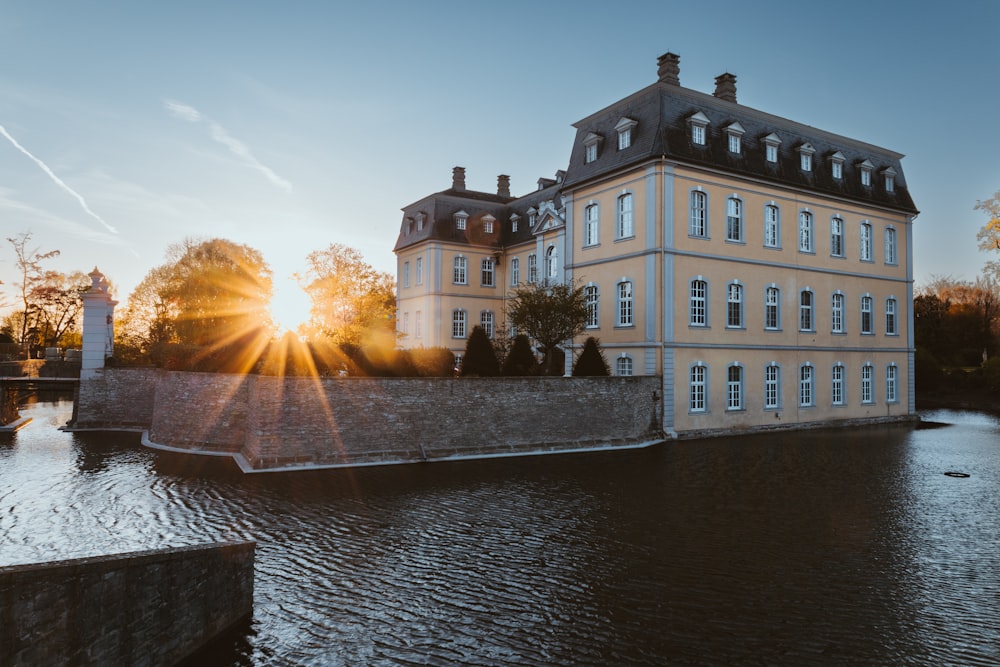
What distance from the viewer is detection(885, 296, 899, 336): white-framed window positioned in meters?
34.1

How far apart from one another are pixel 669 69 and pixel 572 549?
2401 cm

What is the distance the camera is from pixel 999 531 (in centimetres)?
1270

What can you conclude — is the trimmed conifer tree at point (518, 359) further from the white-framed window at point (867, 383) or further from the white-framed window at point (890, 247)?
the white-framed window at point (890, 247)

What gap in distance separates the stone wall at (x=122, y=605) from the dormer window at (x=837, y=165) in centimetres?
3241

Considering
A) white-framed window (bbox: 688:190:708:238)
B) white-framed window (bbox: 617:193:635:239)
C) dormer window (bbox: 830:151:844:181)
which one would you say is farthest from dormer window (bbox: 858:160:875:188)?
white-framed window (bbox: 617:193:635:239)

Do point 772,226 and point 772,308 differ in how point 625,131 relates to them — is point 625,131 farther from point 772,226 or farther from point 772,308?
point 772,308

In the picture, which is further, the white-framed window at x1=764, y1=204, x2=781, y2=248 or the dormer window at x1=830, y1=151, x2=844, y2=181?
the dormer window at x1=830, y1=151, x2=844, y2=181

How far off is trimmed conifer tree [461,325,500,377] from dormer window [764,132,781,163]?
1571 centimetres

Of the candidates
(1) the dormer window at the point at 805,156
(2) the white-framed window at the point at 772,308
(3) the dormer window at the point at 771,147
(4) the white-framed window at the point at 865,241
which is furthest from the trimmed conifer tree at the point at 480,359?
(4) the white-framed window at the point at 865,241

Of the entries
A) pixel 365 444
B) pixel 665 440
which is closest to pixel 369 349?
pixel 365 444

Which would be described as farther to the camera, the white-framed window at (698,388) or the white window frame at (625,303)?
the white window frame at (625,303)

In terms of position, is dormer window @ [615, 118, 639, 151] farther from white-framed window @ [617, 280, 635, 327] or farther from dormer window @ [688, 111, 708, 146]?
white-framed window @ [617, 280, 635, 327]

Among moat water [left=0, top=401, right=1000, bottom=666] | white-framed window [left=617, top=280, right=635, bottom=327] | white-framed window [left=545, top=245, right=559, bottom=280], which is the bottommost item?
moat water [left=0, top=401, right=1000, bottom=666]

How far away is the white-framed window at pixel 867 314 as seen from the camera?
33.0m
